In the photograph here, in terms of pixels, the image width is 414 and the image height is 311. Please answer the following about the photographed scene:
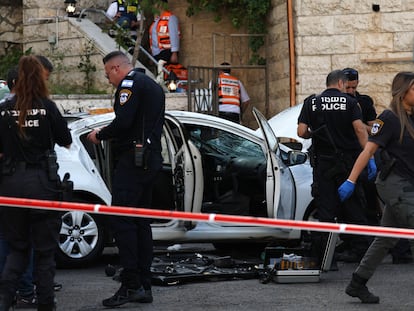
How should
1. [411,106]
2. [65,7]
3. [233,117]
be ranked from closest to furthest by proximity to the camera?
[411,106] → [233,117] → [65,7]

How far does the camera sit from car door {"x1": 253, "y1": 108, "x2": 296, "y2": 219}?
9.63 m

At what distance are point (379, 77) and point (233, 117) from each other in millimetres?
2497

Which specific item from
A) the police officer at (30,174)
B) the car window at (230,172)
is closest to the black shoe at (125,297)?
the police officer at (30,174)

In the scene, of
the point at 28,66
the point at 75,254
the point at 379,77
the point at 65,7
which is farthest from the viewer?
the point at 65,7

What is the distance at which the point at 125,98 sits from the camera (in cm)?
766

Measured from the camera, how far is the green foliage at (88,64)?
17109mm

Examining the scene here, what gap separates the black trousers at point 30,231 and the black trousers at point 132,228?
973 mm

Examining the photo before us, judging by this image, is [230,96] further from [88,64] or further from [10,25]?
[10,25]

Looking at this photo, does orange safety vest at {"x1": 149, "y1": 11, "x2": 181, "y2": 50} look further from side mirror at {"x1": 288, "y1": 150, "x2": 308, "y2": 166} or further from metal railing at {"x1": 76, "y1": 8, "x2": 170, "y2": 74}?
side mirror at {"x1": 288, "y1": 150, "x2": 308, "y2": 166}

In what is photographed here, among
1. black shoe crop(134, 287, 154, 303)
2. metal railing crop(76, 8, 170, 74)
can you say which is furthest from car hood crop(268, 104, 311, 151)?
metal railing crop(76, 8, 170, 74)

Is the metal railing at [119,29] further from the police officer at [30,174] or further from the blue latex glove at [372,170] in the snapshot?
the police officer at [30,174]

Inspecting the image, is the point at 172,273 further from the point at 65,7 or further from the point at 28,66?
the point at 65,7

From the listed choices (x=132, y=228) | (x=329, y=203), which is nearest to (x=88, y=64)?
(x=329, y=203)

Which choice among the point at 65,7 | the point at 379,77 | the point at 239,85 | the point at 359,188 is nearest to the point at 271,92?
the point at 239,85
